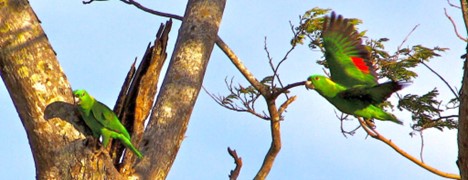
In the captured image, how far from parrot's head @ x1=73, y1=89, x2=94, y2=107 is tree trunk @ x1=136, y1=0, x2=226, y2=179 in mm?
619

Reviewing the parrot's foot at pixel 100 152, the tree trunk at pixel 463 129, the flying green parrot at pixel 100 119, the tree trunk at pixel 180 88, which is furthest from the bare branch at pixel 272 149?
the tree trunk at pixel 463 129

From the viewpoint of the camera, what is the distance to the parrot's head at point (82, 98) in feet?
14.7

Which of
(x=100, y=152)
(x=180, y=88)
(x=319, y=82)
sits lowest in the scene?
(x=100, y=152)

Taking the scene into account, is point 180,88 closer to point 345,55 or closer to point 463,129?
point 345,55

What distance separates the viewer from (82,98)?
4492mm

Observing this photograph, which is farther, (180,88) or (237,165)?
(237,165)

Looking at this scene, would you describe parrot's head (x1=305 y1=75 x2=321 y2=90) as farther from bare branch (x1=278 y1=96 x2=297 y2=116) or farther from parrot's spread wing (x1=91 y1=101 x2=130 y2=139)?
bare branch (x1=278 y1=96 x2=297 y2=116)

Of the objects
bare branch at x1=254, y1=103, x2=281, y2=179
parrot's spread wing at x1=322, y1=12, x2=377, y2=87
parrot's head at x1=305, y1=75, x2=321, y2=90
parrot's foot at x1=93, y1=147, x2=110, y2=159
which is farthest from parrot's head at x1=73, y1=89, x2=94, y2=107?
bare branch at x1=254, y1=103, x2=281, y2=179

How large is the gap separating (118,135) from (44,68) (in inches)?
24.7

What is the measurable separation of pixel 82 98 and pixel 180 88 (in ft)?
3.10

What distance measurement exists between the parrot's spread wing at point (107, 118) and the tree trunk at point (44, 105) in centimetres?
12

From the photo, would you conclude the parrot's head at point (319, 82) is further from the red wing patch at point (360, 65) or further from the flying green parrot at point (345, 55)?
the red wing patch at point (360, 65)

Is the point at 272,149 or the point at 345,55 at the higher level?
the point at 345,55

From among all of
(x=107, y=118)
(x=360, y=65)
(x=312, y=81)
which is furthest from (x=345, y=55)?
(x=107, y=118)
